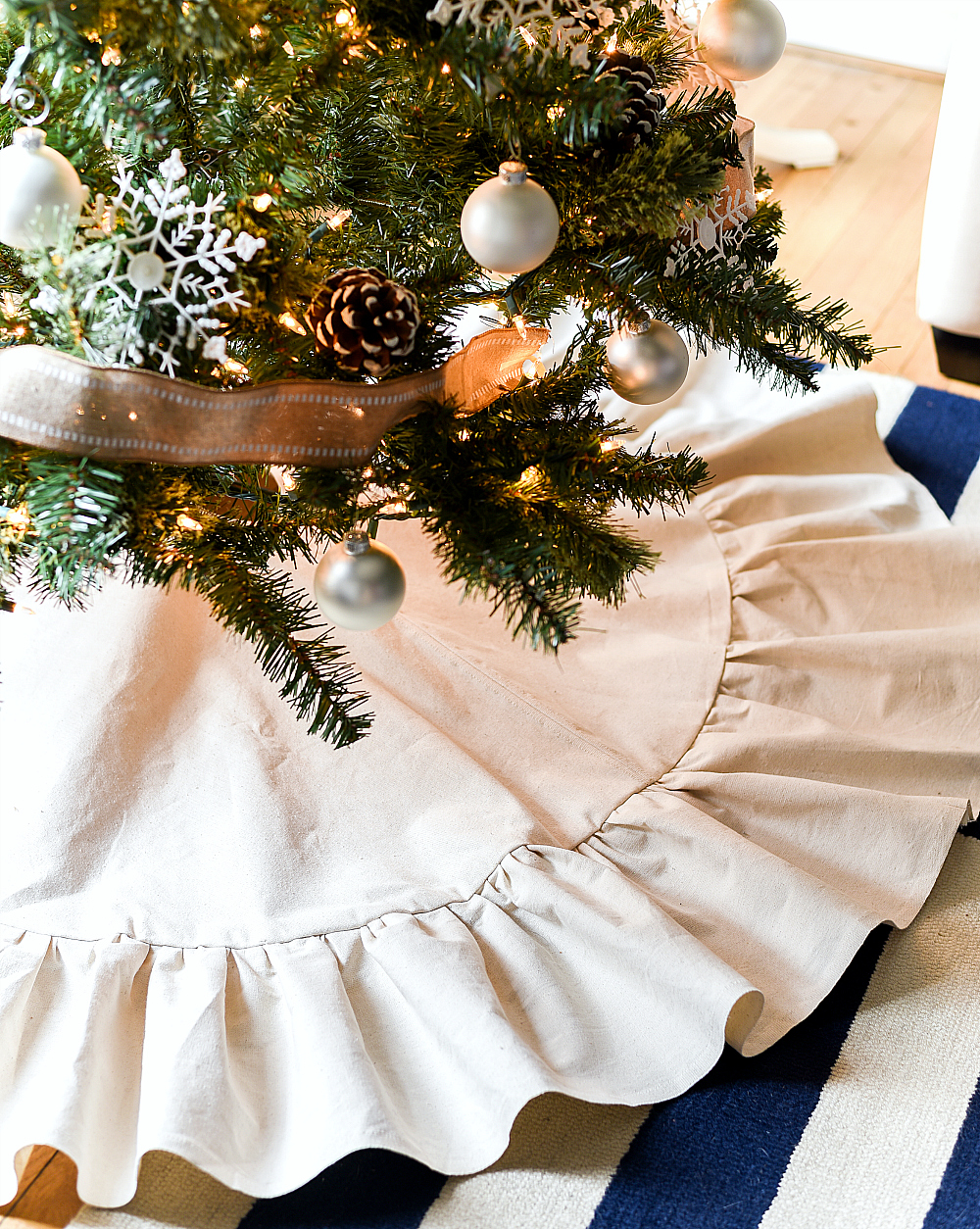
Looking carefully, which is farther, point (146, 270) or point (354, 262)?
point (354, 262)

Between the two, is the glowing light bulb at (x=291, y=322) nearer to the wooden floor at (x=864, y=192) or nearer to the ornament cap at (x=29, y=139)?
the ornament cap at (x=29, y=139)

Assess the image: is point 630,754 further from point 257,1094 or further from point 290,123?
point 290,123

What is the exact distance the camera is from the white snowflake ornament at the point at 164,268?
604 mm

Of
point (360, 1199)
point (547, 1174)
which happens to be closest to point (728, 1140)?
point (547, 1174)

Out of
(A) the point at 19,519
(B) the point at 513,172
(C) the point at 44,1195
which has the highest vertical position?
(B) the point at 513,172

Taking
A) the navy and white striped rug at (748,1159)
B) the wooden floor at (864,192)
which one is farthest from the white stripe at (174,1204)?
the wooden floor at (864,192)

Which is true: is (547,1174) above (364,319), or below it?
below

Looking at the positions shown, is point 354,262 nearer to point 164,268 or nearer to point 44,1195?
point 164,268

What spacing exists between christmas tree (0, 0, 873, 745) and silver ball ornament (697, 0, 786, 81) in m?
0.03

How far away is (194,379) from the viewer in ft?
2.18

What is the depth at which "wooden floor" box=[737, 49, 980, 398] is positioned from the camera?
1.71 metres

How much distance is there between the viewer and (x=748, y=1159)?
0.79 meters

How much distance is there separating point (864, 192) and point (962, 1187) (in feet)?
5.54

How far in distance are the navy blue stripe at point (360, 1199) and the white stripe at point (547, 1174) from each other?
0.01 m
